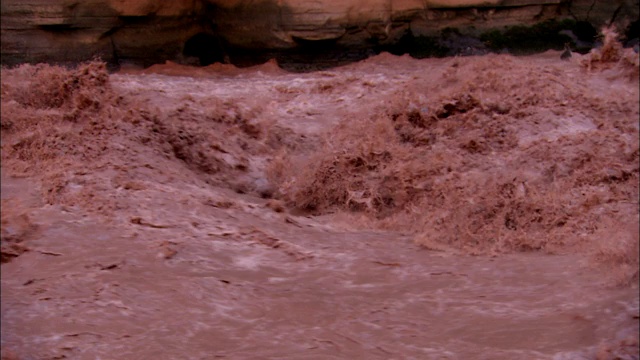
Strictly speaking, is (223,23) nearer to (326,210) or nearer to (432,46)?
(432,46)

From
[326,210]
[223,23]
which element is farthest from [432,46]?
[223,23]

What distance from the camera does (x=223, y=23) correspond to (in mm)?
7984

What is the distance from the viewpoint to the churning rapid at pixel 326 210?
298 centimetres

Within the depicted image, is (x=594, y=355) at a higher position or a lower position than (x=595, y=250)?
lower

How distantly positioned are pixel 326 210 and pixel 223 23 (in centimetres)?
346

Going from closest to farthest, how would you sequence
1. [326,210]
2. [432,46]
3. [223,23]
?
[326,210] → [432,46] → [223,23]

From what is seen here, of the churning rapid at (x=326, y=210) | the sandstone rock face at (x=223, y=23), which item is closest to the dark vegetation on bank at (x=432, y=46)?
the sandstone rock face at (x=223, y=23)

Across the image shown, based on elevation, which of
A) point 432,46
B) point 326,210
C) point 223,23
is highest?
point 223,23

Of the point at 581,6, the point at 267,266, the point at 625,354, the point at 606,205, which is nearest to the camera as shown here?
the point at 625,354

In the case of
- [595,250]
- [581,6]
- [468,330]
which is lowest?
[468,330]

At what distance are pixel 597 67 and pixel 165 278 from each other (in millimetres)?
3132

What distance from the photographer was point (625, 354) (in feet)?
8.16

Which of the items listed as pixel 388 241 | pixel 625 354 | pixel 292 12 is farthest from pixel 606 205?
pixel 292 12

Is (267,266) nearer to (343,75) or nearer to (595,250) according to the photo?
(595,250)
